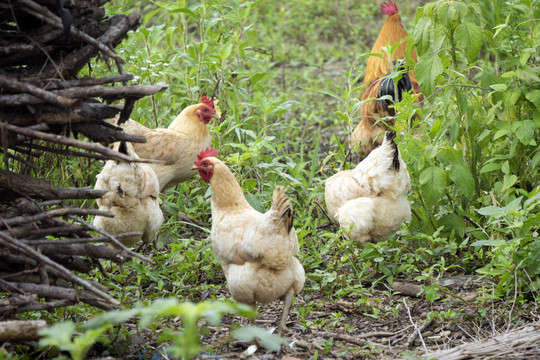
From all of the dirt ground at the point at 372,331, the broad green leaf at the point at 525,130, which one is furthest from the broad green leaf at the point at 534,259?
the broad green leaf at the point at 525,130

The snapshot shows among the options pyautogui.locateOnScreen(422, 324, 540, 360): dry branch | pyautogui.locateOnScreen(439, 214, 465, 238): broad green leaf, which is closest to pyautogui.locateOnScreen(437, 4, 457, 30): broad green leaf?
pyautogui.locateOnScreen(439, 214, 465, 238): broad green leaf

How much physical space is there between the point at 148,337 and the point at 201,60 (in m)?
3.41

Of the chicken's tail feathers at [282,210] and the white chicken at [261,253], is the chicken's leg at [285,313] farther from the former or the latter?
the chicken's tail feathers at [282,210]

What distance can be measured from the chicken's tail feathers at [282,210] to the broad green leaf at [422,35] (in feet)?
4.65

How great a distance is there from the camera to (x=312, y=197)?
17.9 feet

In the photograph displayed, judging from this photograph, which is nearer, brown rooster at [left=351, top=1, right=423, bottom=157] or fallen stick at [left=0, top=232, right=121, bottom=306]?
fallen stick at [left=0, top=232, right=121, bottom=306]

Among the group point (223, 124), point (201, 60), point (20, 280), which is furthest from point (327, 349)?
point (201, 60)

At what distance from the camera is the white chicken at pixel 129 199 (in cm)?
464

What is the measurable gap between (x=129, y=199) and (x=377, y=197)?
6.22 ft

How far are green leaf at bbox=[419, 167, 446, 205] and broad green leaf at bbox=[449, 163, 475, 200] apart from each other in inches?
3.1

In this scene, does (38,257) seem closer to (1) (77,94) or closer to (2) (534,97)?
(1) (77,94)

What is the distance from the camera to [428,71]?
4.18 m

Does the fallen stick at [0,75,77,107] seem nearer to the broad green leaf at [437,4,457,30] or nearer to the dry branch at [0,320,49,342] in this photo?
the dry branch at [0,320,49,342]

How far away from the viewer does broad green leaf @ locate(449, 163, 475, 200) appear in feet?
14.2
